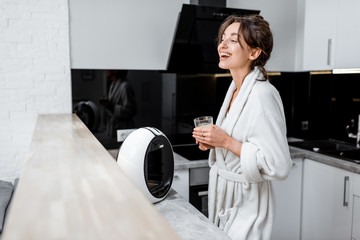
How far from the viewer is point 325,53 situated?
8.14ft

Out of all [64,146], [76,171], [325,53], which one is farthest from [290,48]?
[76,171]

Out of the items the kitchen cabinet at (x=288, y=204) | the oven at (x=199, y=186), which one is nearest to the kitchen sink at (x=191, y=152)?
the oven at (x=199, y=186)

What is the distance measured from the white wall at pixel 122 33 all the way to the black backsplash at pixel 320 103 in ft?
3.12

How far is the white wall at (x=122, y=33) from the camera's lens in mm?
2443

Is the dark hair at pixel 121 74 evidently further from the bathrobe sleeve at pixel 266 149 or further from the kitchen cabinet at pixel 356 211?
the kitchen cabinet at pixel 356 211

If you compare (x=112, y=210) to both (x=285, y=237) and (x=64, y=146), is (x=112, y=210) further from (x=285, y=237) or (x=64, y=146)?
(x=285, y=237)

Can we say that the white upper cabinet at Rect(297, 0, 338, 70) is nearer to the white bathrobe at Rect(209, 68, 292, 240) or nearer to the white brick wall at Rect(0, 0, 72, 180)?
the white bathrobe at Rect(209, 68, 292, 240)

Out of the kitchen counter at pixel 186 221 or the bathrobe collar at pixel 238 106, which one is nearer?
the kitchen counter at pixel 186 221

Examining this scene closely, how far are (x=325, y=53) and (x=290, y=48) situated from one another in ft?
1.99

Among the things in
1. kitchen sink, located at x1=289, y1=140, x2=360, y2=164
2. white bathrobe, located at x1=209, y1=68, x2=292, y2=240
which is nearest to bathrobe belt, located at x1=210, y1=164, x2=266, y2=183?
white bathrobe, located at x1=209, y1=68, x2=292, y2=240

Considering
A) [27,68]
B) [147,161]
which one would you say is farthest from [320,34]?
[27,68]

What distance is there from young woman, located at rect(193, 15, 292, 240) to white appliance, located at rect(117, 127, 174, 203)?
19 centimetres

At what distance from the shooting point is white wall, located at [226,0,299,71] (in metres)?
2.94

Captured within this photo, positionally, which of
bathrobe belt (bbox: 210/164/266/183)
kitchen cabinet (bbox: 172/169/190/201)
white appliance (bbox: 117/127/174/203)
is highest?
white appliance (bbox: 117/127/174/203)
